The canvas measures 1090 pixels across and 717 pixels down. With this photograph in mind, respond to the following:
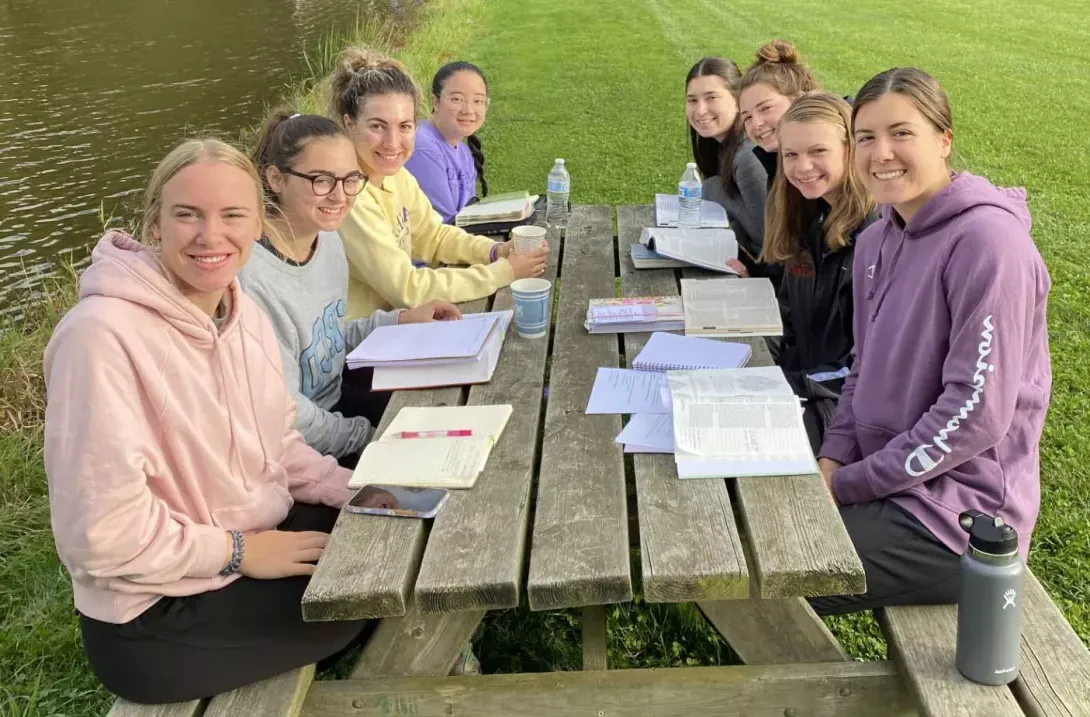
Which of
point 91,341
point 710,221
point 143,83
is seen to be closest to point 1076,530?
point 710,221

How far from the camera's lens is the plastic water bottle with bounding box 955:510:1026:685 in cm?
160

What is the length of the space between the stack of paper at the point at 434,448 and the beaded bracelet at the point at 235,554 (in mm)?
258

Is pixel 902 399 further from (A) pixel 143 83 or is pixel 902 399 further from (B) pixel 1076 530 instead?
(A) pixel 143 83

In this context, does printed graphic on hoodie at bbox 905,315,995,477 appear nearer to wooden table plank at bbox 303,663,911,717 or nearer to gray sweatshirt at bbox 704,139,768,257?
wooden table plank at bbox 303,663,911,717

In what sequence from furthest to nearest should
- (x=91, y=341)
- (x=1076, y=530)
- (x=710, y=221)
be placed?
1. (x=710, y=221)
2. (x=1076, y=530)
3. (x=91, y=341)

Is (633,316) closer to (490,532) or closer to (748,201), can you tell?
(490,532)

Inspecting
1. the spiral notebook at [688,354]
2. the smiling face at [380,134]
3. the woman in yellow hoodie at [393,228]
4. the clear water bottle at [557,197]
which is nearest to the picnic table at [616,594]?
the spiral notebook at [688,354]

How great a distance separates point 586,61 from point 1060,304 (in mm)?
8494

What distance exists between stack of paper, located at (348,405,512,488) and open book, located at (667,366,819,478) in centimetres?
44

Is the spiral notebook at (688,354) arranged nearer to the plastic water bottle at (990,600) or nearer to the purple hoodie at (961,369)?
the purple hoodie at (961,369)

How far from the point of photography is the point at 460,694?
1992 mm

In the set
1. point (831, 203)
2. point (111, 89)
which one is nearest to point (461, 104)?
point (831, 203)

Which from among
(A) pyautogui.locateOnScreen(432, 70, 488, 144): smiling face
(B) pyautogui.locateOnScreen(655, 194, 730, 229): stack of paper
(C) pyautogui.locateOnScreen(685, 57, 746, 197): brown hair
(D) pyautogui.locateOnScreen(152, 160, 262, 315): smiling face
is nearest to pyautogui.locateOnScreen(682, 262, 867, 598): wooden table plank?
(D) pyautogui.locateOnScreen(152, 160, 262, 315): smiling face

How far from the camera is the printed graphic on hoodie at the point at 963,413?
196 cm
